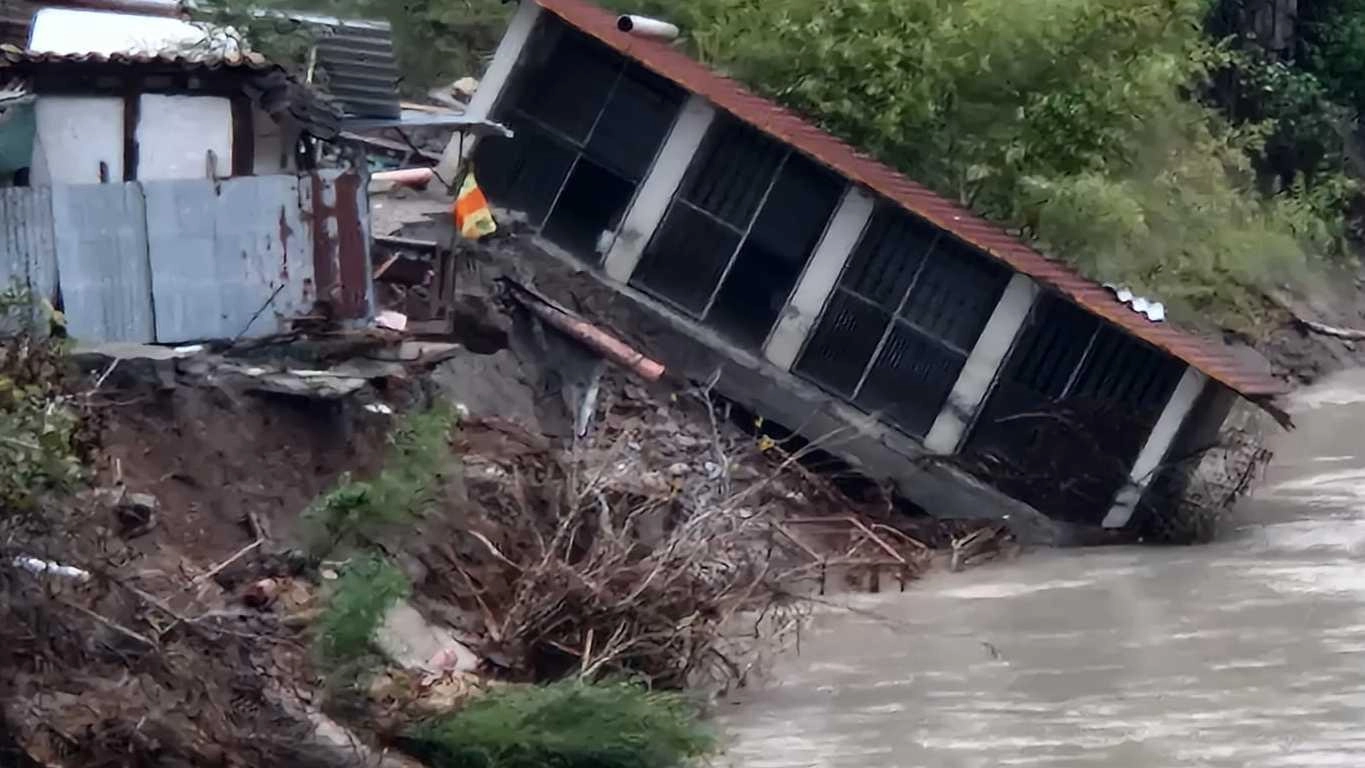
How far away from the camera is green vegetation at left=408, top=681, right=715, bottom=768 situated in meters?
7.55

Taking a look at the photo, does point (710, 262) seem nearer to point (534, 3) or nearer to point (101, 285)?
point (534, 3)

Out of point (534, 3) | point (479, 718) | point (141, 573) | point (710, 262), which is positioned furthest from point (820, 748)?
point (534, 3)

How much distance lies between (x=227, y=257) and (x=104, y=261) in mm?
635

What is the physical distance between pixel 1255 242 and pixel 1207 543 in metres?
7.49

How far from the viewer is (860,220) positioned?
1488 centimetres

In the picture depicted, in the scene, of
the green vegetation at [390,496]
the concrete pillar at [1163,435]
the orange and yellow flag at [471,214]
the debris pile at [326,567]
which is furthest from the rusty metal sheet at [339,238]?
the concrete pillar at [1163,435]

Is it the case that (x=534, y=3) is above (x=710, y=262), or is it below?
above

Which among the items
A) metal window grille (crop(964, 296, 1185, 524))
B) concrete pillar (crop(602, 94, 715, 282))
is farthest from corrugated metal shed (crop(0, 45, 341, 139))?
metal window grille (crop(964, 296, 1185, 524))

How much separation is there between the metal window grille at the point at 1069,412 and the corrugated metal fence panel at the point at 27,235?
7.04 meters

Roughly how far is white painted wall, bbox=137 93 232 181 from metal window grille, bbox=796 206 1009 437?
5541 mm

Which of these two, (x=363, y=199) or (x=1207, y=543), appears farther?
(x=1207, y=543)

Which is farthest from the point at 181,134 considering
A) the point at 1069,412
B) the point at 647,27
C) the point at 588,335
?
the point at 1069,412

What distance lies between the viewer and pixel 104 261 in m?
10.4

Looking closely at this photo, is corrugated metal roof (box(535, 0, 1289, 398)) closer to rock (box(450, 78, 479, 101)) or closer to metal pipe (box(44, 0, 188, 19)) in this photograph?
rock (box(450, 78, 479, 101))
